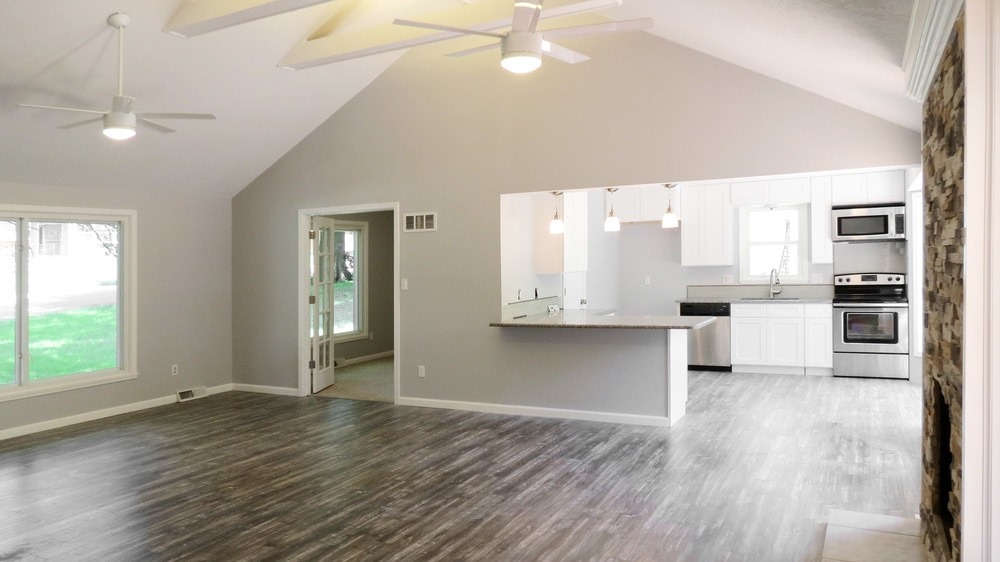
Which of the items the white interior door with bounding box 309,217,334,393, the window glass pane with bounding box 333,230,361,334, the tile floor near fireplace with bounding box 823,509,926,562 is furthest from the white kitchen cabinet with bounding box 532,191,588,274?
the tile floor near fireplace with bounding box 823,509,926,562

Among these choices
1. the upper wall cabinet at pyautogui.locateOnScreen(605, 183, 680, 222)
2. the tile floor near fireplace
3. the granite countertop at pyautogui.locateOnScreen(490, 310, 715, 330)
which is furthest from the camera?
the upper wall cabinet at pyautogui.locateOnScreen(605, 183, 680, 222)

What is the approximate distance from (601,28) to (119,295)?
542 cm

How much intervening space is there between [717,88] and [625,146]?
82cm

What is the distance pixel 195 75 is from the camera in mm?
5277

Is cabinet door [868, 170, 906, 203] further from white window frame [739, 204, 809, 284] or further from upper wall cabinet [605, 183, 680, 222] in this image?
upper wall cabinet [605, 183, 680, 222]

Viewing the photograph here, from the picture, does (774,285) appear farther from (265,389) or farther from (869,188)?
(265,389)

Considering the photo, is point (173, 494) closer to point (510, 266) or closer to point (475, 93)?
point (510, 266)

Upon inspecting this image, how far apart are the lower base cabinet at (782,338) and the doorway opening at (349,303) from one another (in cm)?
418

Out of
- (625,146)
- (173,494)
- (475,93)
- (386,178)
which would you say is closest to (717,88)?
(625,146)

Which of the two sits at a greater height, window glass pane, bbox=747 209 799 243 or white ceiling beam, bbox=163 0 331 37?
white ceiling beam, bbox=163 0 331 37

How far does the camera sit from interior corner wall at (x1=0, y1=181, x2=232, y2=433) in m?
6.17

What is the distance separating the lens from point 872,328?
7.66 m

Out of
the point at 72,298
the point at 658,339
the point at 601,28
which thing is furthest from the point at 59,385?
the point at 601,28

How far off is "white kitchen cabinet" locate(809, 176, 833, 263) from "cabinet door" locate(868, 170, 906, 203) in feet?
1.54
